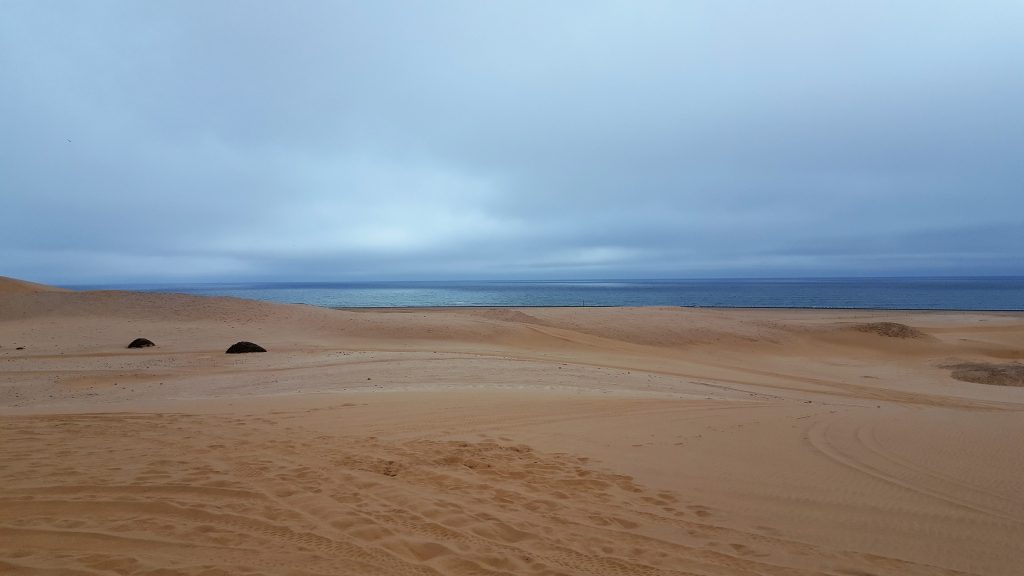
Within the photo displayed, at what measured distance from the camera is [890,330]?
2606 cm

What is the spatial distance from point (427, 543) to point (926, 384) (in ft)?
61.2

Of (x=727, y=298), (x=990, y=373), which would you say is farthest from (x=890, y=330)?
(x=727, y=298)

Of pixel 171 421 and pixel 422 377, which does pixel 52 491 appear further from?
pixel 422 377

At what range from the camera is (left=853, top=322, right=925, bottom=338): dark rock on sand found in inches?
1009

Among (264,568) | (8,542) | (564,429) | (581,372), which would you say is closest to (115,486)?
(8,542)

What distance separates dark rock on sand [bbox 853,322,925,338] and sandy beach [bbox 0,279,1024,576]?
12.0m

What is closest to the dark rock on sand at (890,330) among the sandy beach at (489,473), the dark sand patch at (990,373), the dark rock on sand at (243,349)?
the dark sand patch at (990,373)

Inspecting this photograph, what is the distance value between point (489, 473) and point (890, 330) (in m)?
27.7

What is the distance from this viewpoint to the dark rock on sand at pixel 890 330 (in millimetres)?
25625

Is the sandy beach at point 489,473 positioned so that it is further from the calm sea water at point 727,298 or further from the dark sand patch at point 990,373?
the calm sea water at point 727,298

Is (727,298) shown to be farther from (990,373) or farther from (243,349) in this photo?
(243,349)

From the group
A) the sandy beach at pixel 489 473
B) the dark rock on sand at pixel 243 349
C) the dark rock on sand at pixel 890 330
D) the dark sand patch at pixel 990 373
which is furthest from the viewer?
the dark rock on sand at pixel 890 330

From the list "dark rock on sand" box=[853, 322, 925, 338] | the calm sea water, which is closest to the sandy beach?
"dark rock on sand" box=[853, 322, 925, 338]

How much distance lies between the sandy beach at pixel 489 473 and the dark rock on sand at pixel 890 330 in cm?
1200
